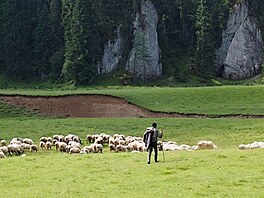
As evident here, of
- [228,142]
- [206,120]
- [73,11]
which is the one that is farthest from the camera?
[73,11]

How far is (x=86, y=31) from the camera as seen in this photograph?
10450 centimetres

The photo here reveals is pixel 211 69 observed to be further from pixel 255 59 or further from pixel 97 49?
pixel 97 49

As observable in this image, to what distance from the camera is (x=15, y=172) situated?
25.6 meters

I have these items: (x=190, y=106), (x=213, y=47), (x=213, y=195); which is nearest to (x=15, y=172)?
(x=213, y=195)

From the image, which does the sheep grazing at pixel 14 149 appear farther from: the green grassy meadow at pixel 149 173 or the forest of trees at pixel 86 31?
the forest of trees at pixel 86 31

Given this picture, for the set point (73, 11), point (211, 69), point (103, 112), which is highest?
point (73, 11)

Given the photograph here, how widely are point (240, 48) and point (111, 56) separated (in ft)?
99.2

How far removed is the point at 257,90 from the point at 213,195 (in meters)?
49.7

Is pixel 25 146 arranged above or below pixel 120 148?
below

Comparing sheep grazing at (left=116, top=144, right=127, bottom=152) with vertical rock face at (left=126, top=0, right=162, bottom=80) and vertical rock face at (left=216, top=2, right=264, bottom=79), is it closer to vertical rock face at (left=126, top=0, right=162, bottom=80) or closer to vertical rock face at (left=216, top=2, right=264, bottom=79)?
vertical rock face at (left=126, top=0, right=162, bottom=80)

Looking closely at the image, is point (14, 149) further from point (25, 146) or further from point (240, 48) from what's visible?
point (240, 48)

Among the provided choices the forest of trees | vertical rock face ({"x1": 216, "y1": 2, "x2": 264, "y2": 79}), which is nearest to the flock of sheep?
the forest of trees

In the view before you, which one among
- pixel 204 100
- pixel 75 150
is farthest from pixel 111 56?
pixel 75 150

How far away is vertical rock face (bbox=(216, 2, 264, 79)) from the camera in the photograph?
4306 inches
